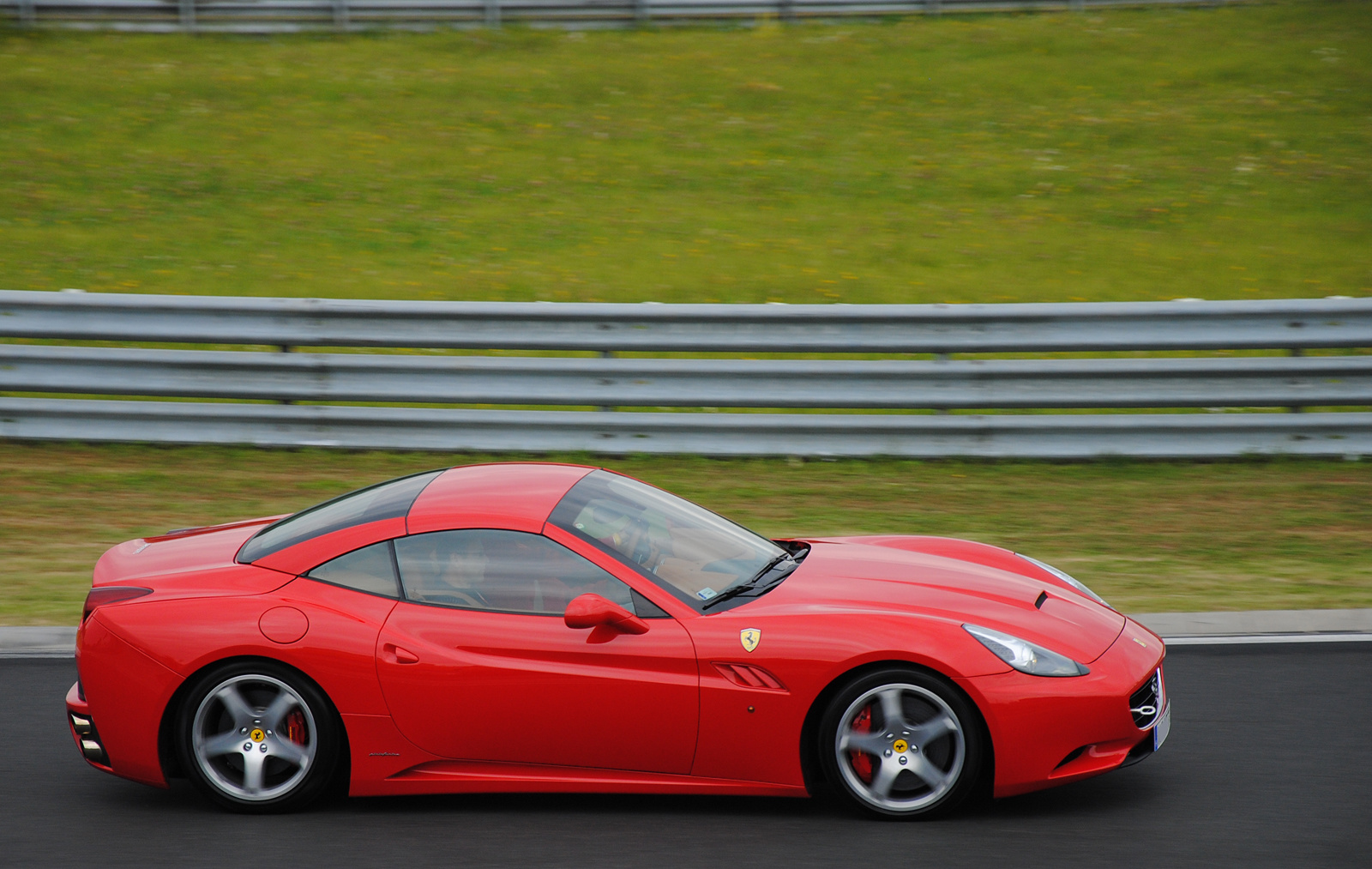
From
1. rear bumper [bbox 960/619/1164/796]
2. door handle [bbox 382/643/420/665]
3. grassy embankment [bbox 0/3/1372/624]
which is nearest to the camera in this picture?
rear bumper [bbox 960/619/1164/796]

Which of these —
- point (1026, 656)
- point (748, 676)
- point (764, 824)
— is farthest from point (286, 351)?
point (1026, 656)

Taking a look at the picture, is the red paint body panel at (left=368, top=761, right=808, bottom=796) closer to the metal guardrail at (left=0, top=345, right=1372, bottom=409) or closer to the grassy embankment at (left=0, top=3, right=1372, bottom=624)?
the grassy embankment at (left=0, top=3, right=1372, bottom=624)

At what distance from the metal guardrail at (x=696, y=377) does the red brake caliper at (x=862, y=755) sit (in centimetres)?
524

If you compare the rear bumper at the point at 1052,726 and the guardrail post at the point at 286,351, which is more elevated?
the guardrail post at the point at 286,351

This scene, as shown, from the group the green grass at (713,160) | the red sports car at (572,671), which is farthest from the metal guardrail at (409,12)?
the red sports car at (572,671)

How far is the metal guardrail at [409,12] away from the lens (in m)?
16.3

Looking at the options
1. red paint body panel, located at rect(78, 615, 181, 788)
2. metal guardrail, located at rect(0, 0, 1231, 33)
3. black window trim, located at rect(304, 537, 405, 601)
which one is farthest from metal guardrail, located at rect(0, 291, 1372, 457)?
metal guardrail, located at rect(0, 0, 1231, 33)

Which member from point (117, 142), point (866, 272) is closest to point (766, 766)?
point (866, 272)

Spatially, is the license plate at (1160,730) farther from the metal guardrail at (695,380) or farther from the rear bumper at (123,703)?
the metal guardrail at (695,380)

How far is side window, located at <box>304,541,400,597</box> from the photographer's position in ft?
16.2

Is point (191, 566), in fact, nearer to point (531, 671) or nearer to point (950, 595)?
point (531, 671)

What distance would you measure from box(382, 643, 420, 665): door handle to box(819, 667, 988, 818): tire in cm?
143

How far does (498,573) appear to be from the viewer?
4902 mm

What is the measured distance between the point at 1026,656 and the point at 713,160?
32.1ft
